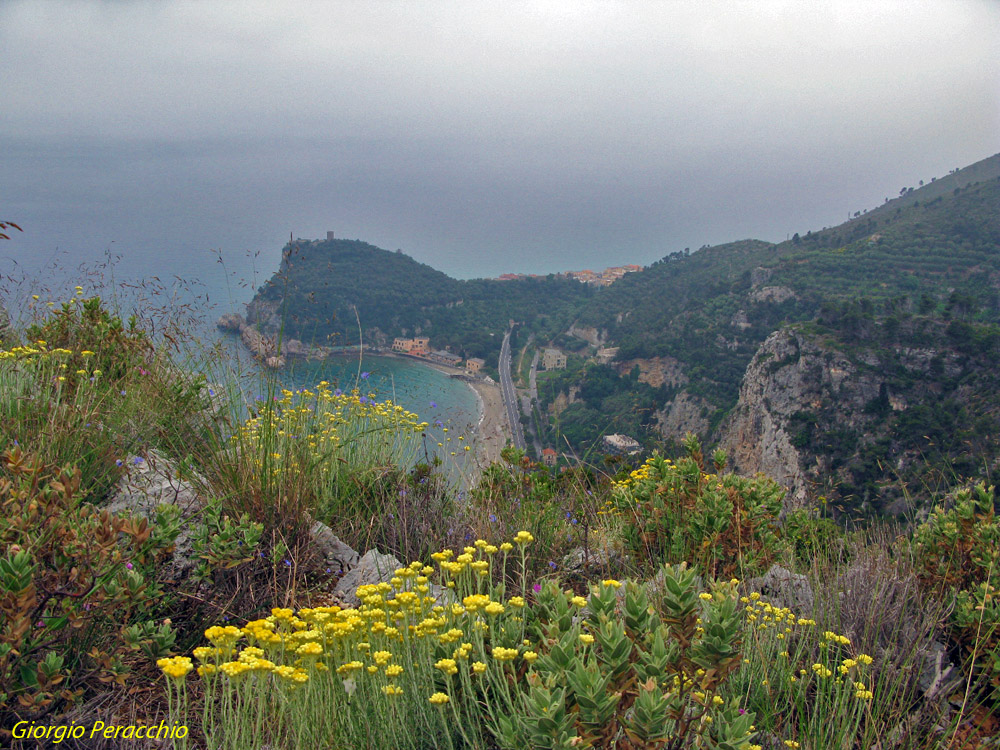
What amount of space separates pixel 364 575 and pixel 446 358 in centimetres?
4079

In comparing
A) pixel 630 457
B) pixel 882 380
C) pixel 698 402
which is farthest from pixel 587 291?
pixel 630 457

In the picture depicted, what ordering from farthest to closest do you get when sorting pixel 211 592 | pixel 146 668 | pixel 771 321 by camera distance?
pixel 771 321 < pixel 211 592 < pixel 146 668

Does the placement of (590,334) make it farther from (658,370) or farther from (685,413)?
(685,413)

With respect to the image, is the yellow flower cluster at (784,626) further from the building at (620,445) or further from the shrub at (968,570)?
the building at (620,445)

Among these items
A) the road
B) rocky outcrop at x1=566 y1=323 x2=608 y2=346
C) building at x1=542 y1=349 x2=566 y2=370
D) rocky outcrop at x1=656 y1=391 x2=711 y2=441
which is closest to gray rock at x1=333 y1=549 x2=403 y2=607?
the road

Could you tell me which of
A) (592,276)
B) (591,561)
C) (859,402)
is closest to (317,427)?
(591,561)

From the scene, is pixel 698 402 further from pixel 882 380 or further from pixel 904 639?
pixel 904 639

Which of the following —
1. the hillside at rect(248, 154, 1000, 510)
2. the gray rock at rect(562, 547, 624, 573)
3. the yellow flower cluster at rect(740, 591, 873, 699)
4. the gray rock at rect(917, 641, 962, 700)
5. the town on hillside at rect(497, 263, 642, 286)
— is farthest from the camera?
the town on hillside at rect(497, 263, 642, 286)

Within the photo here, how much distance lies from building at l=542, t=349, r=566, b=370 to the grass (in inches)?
1671

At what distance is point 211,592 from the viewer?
2586 millimetres

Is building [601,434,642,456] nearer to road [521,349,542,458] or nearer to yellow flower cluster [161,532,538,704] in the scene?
yellow flower cluster [161,532,538,704]

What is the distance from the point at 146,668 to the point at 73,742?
340 mm

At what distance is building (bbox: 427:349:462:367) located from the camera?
39594 millimetres

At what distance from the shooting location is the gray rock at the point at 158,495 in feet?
9.09
